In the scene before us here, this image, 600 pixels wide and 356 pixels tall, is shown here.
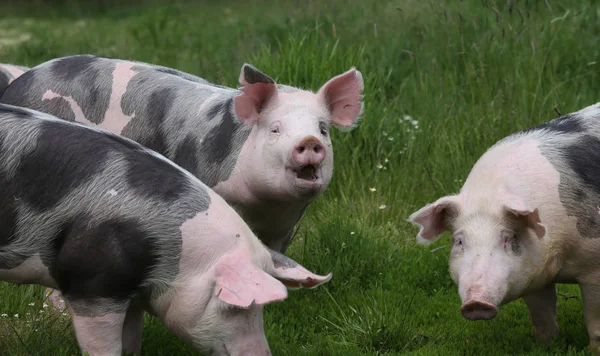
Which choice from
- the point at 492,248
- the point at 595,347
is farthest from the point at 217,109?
the point at 595,347

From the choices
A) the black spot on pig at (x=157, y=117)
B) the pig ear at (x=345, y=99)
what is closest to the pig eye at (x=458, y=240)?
the pig ear at (x=345, y=99)

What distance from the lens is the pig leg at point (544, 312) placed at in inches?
201

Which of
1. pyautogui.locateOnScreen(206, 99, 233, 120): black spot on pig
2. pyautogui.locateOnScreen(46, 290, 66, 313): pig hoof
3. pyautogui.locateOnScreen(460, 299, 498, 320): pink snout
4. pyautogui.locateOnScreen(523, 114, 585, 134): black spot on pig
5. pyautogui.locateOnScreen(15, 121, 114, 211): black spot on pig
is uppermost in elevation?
pyautogui.locateOnScreen(523, 114, 585, 134): black spot on pig

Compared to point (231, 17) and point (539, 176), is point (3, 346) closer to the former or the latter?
point (539, 176)

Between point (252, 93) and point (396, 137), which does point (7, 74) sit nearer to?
point (252, 93)

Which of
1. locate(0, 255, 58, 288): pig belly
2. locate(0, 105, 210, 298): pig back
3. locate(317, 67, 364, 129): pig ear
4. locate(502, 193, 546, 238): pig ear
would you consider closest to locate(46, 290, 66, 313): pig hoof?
locate(0, 255, 58, 288): pig belly

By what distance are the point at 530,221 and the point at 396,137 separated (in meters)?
2.84

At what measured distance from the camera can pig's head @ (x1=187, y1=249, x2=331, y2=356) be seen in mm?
3979

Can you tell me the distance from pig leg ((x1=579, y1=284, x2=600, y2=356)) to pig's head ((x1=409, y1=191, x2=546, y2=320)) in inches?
12.7

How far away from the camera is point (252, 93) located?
203 inches

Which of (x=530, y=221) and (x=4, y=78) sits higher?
(x=530, y=221)

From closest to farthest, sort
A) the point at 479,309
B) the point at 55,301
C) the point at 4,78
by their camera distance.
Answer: the point at 479,309, the point at 55,301, the point at 4,78

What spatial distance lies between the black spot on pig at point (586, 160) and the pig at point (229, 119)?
1167 mm

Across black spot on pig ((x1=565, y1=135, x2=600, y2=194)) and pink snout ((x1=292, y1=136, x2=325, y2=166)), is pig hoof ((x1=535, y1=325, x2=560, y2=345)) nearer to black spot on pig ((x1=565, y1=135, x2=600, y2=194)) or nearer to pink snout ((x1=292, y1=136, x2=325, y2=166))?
black spot on pig ((x1=565, y1=135, x2=600, y2=194))
